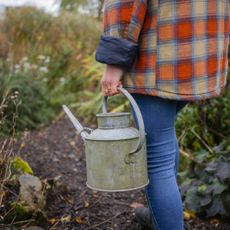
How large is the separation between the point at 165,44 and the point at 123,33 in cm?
16

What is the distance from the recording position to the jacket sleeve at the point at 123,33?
1737 mm

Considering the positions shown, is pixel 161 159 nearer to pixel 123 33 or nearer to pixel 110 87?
pixel 110 87

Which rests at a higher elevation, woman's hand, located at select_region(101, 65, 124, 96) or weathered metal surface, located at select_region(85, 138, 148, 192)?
woman's hand, located at select_region(101, 65, 124, 96)

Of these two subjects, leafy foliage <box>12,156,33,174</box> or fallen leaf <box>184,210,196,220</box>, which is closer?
fallen leaf <box>184,210,196,220</box>

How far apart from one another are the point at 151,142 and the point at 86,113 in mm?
4323

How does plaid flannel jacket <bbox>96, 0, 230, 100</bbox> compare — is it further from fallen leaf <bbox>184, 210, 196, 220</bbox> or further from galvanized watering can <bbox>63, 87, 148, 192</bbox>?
fallen leaf <bbox>184, 210, 196, 220</bbox>

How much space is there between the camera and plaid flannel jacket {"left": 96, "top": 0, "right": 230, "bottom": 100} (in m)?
1.75

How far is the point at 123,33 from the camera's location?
5.78 ft

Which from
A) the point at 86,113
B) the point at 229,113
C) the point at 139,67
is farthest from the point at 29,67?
the point at 139,67

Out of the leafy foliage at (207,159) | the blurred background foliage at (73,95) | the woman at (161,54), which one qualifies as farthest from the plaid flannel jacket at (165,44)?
the leafy foliage at (207,159)

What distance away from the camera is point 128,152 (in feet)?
5.79

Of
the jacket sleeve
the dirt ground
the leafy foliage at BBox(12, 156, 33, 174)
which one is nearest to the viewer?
the jacket sleeve

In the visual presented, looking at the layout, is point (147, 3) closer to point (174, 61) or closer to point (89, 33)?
point (174, 61)

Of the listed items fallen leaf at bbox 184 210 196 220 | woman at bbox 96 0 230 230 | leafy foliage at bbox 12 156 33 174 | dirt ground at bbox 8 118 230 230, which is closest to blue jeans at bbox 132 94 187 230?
woman at bbox 96 0 230 230
